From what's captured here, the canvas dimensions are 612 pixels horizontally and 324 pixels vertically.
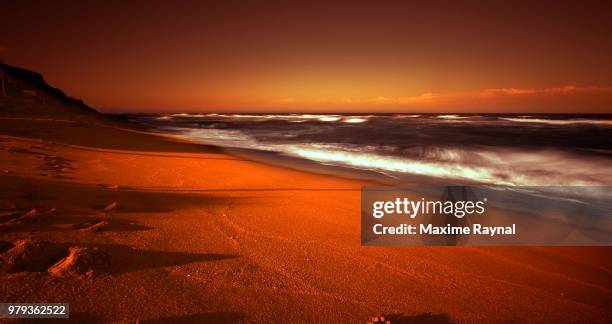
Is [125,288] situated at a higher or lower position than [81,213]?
lower

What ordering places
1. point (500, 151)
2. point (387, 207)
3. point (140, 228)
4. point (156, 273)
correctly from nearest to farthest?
point (156, 273)
point (140, 228)
point (387, 207)
point (500, 151)

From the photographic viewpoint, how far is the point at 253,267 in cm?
363

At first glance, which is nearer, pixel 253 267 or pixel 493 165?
pixel 253 267

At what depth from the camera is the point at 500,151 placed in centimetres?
1889

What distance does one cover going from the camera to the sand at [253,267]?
9.50 feet

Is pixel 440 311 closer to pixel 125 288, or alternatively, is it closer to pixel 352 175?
pixel 125 288

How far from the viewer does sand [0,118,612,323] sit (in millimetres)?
2896

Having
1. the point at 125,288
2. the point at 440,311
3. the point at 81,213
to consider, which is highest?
the point at 81,213

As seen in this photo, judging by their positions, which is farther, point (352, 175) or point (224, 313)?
point (352, 175)

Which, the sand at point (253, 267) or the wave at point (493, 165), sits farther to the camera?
the wave at point (493, 165)

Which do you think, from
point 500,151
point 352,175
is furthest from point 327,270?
point 500,151

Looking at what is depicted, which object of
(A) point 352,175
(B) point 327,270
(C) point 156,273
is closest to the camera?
(C) point 156,273

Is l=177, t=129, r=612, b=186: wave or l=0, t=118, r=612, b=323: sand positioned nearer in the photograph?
l=0, t=118, r=612, b=323: sand

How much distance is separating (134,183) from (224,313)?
4.98 metres
